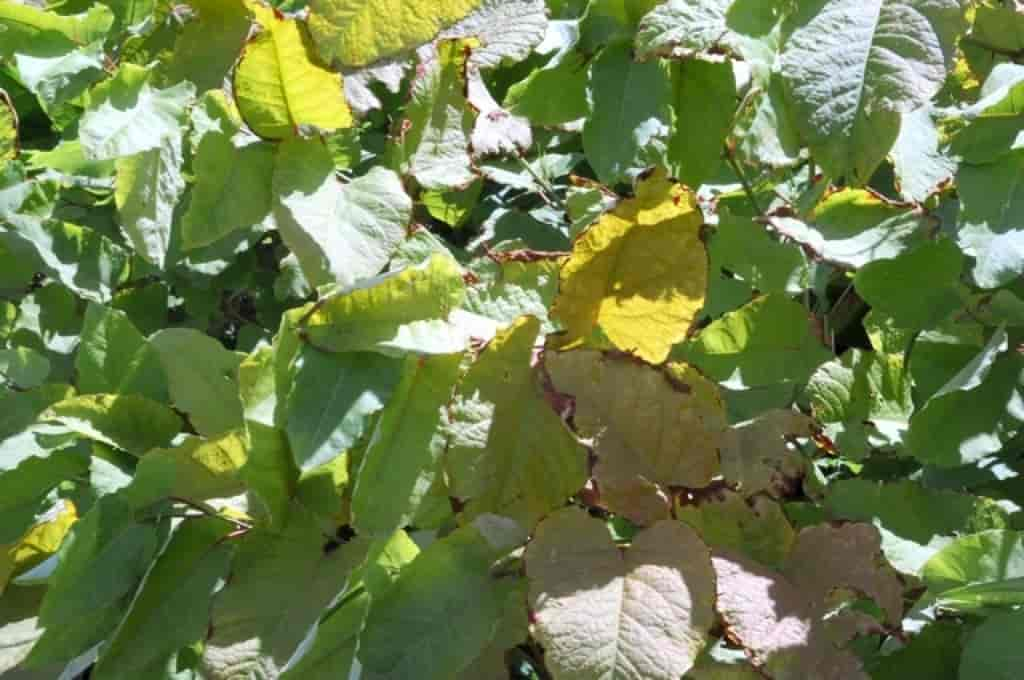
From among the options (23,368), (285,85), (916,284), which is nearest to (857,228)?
(916,284)

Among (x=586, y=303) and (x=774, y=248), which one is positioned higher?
(x=586, y=303)

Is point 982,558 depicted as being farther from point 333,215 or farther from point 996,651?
point 333,215

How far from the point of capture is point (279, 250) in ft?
4.92

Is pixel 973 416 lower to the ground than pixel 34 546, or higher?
higher

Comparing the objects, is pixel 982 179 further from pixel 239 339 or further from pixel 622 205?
pixel 239 339

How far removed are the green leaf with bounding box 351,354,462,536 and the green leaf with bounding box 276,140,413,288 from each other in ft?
0.24

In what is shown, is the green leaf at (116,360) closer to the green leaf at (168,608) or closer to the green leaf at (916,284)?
the green leaf at (168,608)

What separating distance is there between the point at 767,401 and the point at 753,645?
457 millimetres

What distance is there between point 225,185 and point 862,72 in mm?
419

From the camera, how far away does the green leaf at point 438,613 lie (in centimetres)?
69

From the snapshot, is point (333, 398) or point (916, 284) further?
point (916, 284)

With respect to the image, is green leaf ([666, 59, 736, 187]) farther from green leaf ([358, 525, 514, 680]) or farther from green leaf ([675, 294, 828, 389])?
green leaf ([358, 525, 514, 680])

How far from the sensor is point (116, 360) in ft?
3.26

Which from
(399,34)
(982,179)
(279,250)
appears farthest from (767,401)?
(279,250)
